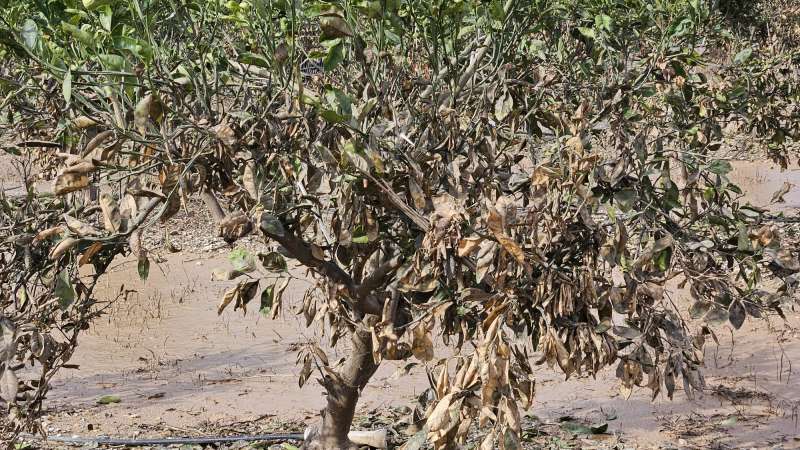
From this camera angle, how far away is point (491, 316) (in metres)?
2.44

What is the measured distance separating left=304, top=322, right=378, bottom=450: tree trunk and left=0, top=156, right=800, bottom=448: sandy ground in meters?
1.59

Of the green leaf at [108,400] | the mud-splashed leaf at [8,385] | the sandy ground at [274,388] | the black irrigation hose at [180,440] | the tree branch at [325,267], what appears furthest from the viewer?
the green leaf at [108,400]

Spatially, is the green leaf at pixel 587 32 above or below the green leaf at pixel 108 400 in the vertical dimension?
above

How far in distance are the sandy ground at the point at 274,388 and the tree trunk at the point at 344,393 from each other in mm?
1589

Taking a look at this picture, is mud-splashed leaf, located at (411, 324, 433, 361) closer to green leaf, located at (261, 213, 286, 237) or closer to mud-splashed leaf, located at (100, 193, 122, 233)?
green leaf, located at (261, 213, 286, 237)

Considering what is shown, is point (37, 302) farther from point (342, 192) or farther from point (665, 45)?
point (665, 45)

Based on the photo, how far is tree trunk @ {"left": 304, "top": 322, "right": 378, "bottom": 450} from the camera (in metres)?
4.54

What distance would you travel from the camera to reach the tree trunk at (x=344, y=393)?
454cm

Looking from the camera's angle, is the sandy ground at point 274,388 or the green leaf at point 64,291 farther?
the sandy ground at point 274,388

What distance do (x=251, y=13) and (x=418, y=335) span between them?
1625 mm

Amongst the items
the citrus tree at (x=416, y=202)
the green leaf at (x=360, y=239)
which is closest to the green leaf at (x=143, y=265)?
the citrus tree at (x=416, y=202)

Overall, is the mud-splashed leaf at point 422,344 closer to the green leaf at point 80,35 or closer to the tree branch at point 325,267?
the tree branch at point 325,267

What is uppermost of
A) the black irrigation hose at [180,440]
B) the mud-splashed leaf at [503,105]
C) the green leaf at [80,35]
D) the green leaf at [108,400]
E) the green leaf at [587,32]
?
the green leaf at [587,32]

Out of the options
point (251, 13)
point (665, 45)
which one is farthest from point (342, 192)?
point (665, 45)
